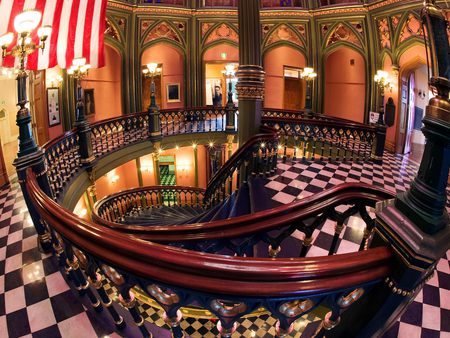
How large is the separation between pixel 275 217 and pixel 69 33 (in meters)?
6.33

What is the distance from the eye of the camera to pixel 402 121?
1145 centimetres

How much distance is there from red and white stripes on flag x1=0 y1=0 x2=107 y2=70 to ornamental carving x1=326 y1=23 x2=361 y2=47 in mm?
10260

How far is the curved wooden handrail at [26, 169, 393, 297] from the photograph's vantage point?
1.23 metres

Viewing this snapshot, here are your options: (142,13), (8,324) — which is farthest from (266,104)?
(8,324)

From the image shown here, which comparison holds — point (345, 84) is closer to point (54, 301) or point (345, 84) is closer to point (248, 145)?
point (248, 145)

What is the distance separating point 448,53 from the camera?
129 centimetres

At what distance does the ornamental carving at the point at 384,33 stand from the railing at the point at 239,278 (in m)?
12.5

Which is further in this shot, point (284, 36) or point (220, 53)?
point (220, 53)

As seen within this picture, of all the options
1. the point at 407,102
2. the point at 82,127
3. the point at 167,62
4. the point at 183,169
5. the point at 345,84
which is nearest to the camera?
the point at 82,127

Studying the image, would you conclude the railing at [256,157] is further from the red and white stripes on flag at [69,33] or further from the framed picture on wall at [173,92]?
the framed picture on wall at [173,92]

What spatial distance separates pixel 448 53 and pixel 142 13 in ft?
46.8

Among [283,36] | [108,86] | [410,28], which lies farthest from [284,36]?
[108,86]

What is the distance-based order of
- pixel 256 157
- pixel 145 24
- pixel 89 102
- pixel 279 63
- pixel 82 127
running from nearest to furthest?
pixel 256 157, pixel 82 127, pixel 89 102, pixel 145 24, pixel 279 63

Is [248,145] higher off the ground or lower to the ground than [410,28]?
lower
